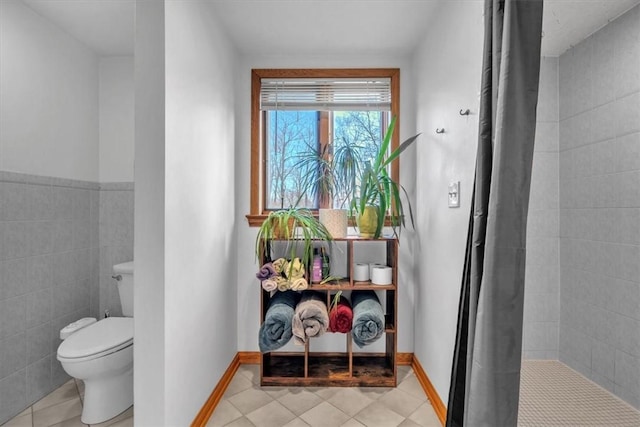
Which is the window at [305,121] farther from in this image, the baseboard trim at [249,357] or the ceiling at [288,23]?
the baseboard trim at [249,357]

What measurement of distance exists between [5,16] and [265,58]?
4.92 ft

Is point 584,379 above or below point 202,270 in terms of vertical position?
below

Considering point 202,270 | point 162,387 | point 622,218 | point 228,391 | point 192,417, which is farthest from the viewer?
point 228,391

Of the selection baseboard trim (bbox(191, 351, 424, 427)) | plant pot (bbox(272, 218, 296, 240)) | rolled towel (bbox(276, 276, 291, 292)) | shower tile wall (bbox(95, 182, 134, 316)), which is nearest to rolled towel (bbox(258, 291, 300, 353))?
rolled towel (bbox(276, 276, 291, 292))

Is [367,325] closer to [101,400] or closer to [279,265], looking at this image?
[279,265]

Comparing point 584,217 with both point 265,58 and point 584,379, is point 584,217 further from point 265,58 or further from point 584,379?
point 265,58

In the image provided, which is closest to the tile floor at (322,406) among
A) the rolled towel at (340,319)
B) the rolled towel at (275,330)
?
the rolled towel at (275,330)

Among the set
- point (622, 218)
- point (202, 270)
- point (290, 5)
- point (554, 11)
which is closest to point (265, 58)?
point (290, 5)

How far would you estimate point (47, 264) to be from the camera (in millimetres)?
2090

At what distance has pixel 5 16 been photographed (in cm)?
186

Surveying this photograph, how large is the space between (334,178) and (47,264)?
6.22 feet

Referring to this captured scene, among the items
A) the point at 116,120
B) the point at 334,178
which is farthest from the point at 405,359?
the point at 116,120

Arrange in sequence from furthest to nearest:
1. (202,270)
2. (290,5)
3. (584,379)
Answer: (290,5) < (202,270) < (584,379)

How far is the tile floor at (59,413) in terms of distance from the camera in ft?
5.91
